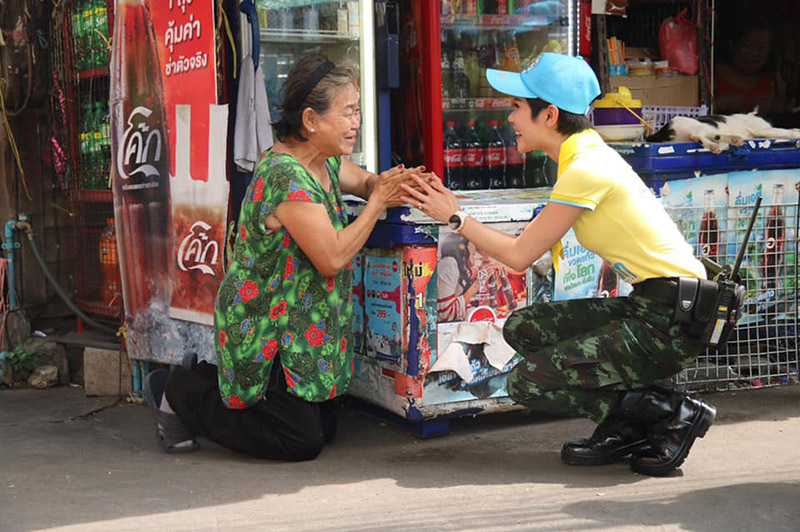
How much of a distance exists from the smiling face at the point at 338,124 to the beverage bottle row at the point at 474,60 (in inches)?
54.6

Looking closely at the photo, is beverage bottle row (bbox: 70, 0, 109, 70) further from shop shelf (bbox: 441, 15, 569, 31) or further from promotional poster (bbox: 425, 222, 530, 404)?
promotional poster (bbox: 425, 222, 530, 404)

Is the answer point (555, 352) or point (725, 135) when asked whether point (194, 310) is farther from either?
point (725, 135)

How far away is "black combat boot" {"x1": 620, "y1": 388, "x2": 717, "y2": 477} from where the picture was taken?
3.71 m

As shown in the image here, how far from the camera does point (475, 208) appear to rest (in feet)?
13.8

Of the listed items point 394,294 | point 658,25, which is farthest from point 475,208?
point 658,25

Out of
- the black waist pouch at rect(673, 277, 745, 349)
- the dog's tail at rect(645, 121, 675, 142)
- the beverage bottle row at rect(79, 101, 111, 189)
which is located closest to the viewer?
the black waist pouch at rect(673, 277, 745, 349)

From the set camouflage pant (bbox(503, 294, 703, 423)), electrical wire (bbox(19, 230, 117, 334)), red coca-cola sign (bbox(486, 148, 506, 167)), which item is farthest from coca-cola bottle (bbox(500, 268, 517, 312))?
electrical wire (bbox(19, 230, 117, 334))

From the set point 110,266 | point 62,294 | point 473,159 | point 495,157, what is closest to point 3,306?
point 62,294

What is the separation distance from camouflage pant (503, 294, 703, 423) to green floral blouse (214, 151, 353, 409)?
0.76 m

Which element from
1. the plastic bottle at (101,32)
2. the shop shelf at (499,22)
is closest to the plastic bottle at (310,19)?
the shop shelf at (499,22)

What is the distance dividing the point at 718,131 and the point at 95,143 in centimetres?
326

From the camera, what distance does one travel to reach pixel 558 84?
369 cm

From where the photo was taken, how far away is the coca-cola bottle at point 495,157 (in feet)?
17.3

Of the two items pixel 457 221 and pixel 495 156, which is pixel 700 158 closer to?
pixel 495 156
